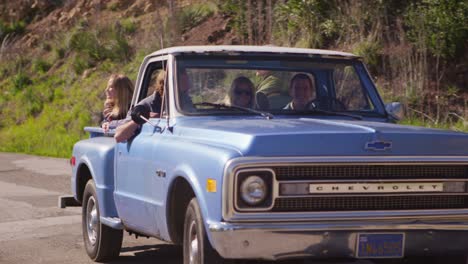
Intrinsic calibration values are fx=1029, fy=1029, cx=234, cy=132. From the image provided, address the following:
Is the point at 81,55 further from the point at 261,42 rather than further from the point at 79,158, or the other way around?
the point at 79,158

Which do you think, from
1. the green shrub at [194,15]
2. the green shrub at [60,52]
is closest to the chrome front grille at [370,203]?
the green shrub at [194,15]

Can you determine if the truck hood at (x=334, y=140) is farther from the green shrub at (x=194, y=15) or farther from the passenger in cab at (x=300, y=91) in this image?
the green shrub at (x=194, y=15)

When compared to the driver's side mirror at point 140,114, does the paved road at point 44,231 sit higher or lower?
lower

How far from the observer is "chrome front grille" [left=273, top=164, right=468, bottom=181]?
243 inches

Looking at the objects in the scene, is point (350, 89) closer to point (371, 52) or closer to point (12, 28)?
point (371, 52)

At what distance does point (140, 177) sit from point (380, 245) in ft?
7.23

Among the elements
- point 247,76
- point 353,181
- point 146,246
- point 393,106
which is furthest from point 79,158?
point 353,181

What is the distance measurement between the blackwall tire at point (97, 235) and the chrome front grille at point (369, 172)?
119 inches

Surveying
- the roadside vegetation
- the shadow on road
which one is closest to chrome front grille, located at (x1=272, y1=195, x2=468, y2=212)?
the shadow on road

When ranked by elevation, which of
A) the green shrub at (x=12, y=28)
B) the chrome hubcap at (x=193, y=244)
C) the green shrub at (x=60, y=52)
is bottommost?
the chrome hubcap at (x=193, y=244)

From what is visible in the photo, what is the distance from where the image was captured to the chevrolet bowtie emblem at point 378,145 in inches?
247

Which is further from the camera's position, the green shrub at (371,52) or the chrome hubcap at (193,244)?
the green shrub at (371,52)

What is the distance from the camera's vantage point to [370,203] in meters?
6.32

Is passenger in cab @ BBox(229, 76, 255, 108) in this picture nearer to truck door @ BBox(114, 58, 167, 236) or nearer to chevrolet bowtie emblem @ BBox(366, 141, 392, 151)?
truck door @ BBox(114, 58, 167, 236)
